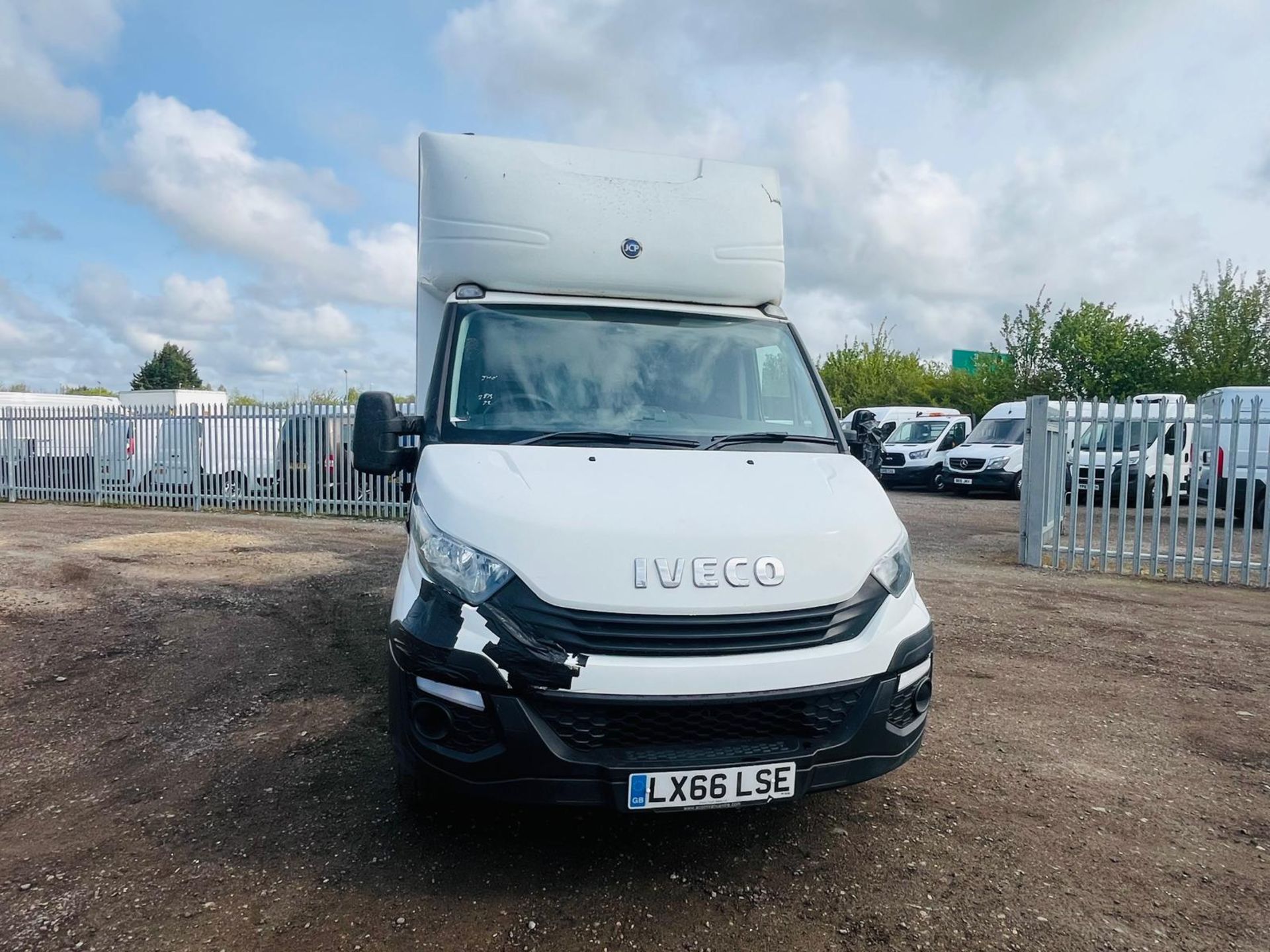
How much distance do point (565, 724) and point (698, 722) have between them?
420 millimetres

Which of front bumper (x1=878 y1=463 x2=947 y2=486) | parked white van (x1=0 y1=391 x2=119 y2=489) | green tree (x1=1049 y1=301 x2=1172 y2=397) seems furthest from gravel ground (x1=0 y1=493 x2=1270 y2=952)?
green tree (x1=1049 y1=301 x2=1172 y2=397)

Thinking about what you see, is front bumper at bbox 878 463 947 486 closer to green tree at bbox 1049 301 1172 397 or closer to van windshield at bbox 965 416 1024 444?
van windshield at bbox 965 416 1024 444

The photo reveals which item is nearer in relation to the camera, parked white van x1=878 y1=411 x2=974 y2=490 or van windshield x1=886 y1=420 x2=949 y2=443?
parked white van x1=878 y1=411 x2=974 y2=490

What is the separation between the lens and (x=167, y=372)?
74250 mm

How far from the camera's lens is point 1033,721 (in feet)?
15.4

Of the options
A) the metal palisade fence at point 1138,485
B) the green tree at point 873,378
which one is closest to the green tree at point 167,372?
the green tree at point 873,378

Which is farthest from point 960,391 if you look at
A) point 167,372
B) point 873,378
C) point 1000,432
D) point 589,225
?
point 167,372

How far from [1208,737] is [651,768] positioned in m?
3.41

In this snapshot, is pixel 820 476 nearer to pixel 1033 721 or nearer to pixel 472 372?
pixel 472 372

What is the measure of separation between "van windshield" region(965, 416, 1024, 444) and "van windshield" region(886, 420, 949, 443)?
8.01ft

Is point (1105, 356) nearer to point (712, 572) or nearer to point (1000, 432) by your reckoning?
point (1000, 432)

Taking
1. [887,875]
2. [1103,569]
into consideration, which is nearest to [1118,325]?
[1103,569]

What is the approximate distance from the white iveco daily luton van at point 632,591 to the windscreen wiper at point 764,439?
0.02 meters

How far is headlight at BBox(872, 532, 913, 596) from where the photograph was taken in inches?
122
